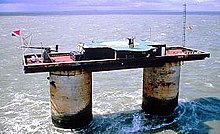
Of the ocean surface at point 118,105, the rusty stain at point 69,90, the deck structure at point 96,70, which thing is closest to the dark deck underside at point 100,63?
the deck structure at point 96,70

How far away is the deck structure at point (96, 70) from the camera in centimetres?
3058

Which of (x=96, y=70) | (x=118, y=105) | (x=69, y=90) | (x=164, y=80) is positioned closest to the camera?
(x=69, y=90)

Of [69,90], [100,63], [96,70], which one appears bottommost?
[69,90]

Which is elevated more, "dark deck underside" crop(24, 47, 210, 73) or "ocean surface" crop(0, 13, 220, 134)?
"dark deck underside" crop(24, 47, 210, 73)

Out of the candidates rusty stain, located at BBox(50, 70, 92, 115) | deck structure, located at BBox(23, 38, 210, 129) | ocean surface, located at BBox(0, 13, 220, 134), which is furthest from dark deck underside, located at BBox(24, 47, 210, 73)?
ocean surface, located at BBox(0, 13, 220, 134)

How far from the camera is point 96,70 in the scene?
3172 centimetres

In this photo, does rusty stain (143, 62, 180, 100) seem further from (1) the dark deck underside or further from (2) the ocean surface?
(2) the ocean surface

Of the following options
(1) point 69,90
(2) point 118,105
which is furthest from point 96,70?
(2) point 118,105

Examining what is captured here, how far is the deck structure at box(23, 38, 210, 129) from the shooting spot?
30.6m

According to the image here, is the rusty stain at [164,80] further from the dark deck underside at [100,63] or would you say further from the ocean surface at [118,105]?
the ocean surface at [118,105]

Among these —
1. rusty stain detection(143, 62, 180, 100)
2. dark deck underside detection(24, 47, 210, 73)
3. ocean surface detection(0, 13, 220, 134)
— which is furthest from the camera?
rusty stain detection(143, 62, 180, 100)

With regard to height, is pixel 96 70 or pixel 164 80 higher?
pixel 96 70

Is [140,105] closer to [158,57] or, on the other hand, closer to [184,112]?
[184,112]

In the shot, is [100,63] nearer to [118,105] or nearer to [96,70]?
[96,70]
